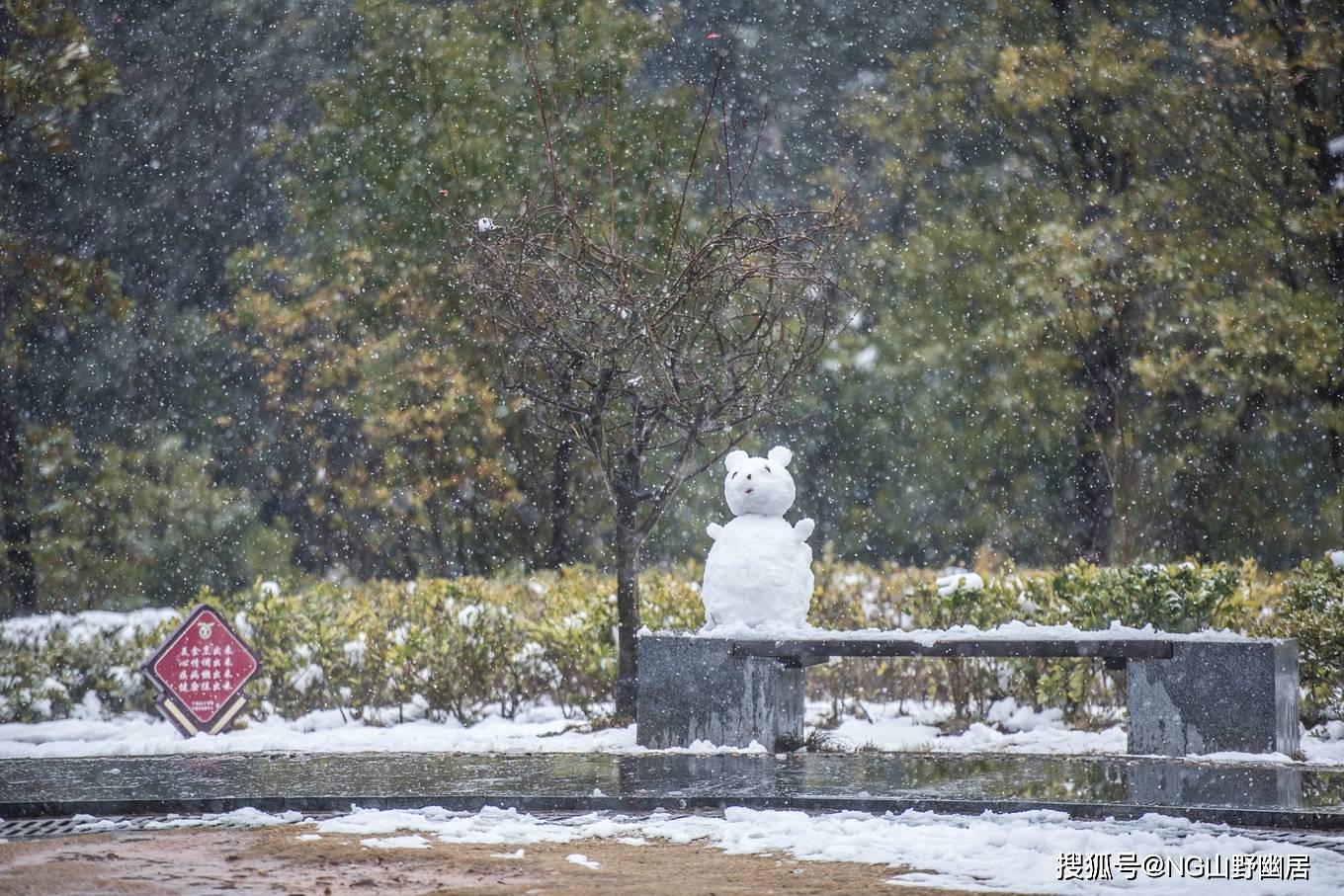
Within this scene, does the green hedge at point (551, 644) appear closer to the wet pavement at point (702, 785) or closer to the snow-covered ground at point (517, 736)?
the snow-covered ground at point (517, 736)

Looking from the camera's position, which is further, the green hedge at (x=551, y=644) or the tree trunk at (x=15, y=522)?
the tree trunk at (x=15, y=522)

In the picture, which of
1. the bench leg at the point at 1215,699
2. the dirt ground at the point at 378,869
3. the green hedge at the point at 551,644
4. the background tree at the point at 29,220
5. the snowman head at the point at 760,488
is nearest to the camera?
the dirt ground at the point at 378,869

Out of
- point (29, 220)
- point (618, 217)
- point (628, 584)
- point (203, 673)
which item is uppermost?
point (29, 220)

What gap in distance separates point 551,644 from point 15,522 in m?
9.14

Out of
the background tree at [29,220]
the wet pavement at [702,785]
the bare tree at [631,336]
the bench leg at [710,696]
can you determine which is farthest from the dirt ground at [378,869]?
the background tree at [29,220]

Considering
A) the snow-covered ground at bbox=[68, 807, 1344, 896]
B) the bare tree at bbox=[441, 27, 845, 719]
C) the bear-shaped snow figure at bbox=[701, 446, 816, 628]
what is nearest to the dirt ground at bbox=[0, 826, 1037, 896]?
the snow-covered ground at bbox=[68, 807, 1344, 896]

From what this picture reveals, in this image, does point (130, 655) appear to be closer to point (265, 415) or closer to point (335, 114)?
point (335, 114)

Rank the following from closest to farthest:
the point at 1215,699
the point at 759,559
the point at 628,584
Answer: the point at 1215,699 < the point at 759,559 < the point at 628,584

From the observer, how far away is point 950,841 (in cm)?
600

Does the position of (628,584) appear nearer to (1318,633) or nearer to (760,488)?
(760,488)

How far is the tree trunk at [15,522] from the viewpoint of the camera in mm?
16625

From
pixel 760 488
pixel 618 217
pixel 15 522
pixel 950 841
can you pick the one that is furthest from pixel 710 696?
pixel 15 522

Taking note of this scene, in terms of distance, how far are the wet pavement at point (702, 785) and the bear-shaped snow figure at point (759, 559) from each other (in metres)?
1.04

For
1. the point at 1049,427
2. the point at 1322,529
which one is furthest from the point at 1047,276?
the point at 1322,529
